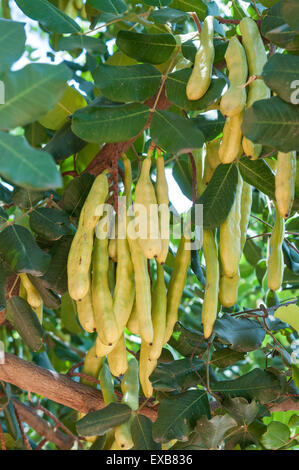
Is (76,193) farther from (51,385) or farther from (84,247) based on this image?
(51,385)

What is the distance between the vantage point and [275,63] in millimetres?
878

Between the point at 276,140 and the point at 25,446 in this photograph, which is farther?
the point at 25,446

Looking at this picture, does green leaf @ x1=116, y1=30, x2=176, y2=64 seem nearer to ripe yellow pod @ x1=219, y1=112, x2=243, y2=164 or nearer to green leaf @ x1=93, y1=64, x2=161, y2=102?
green leaf @ x1=93, y1=64, x2=161, y2=102

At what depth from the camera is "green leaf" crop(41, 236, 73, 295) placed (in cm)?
121

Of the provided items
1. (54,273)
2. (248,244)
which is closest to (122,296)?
(54,273)

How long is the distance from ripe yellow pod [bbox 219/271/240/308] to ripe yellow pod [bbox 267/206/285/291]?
6cm

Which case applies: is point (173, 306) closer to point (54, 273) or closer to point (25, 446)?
point (54, 273)

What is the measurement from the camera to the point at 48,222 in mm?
1188

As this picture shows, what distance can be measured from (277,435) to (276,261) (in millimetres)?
466

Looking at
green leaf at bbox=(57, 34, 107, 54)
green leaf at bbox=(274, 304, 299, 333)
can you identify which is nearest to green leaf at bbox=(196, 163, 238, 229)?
green leaf at bbox=(274, 304, 299, 333)

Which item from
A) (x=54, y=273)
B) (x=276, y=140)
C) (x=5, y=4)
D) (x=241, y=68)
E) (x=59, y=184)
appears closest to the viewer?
(x=59, y=184)

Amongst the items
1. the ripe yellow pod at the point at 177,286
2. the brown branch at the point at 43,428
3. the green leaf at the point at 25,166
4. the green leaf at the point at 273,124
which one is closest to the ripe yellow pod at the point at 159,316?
the ripe yellow pod at the point at 177,286
